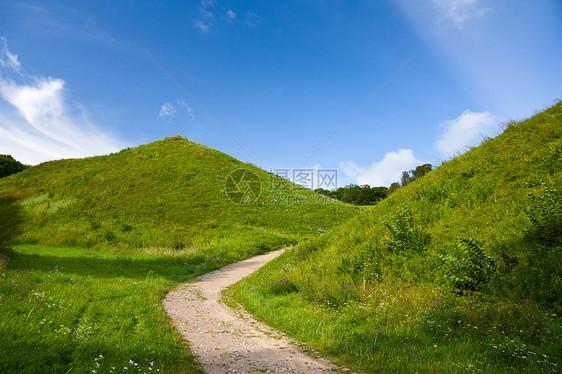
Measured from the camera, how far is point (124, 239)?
82.3ft

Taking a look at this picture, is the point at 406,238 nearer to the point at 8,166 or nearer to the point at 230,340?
the point at 230,340

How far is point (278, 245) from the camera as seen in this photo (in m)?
25.5

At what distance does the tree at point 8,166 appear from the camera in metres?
58.1

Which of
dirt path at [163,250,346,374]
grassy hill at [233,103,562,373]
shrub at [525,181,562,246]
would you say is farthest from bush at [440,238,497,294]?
dirt path at [163,250,346,374]

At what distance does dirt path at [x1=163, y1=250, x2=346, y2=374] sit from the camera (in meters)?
5.33

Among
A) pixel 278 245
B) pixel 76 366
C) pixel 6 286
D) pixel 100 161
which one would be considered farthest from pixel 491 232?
pixel 100 161

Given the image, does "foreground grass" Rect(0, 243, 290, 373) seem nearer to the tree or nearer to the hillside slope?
the hillside slope

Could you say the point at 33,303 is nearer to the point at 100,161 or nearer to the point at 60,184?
the point at 60,184

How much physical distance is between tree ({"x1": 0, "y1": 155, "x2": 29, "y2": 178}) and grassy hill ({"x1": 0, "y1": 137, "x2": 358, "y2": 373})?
20.1 metres

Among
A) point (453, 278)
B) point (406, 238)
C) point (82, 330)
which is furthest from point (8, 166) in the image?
point (453, 278)

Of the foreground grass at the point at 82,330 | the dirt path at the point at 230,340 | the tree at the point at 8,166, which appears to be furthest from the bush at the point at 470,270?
the tree at the point at 8,166

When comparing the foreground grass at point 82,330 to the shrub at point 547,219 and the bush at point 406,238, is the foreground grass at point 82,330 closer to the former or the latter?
the bush at point 406,238

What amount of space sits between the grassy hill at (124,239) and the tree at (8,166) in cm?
2006

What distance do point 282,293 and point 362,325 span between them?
13.5 ft
